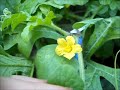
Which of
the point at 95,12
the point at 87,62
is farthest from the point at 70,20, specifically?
the point at 87,62

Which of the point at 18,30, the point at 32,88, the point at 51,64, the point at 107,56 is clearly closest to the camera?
the point at 32,88

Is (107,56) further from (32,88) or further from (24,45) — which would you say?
(32,88)

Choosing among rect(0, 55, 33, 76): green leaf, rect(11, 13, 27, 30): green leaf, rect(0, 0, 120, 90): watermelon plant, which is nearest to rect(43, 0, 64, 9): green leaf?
rect(0, 0, 120, 90): watermelon plant

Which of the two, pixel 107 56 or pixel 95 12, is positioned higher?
pixel 95 12

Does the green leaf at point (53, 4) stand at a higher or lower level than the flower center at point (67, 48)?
higher

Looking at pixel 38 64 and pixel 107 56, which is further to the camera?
pixel 107 56

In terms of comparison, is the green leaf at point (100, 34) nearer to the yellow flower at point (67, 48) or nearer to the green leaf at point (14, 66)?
the yellow flower at point (67, 48)

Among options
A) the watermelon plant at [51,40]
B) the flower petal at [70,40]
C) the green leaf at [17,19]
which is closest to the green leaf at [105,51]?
the watermelon plant at [51,40]
